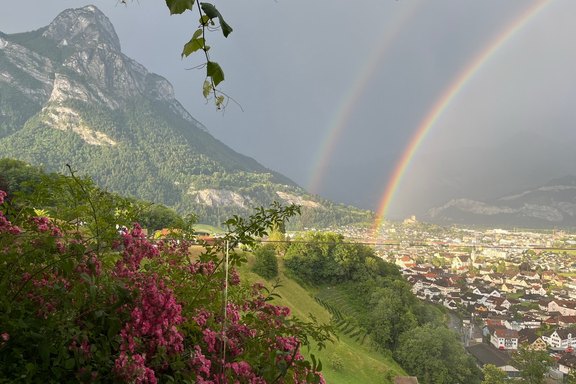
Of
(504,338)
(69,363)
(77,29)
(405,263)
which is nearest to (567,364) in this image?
(504,338)

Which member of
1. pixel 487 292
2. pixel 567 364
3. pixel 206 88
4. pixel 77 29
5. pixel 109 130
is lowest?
pixel 109 130

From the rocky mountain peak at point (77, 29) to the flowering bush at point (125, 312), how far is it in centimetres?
15023

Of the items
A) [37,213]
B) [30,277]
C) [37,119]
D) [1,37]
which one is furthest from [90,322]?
[1,37]

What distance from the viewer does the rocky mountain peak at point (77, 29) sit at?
132500 mm

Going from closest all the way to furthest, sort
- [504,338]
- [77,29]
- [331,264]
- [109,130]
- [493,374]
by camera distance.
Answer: [493,374] → [504,338] → [331,264] → [109,130] → [77,29]

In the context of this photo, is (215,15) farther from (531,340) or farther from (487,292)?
(487,292)

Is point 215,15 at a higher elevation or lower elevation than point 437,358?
higher

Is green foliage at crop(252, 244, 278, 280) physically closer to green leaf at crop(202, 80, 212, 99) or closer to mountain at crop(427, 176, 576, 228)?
green leaf at crop(202, 80, 212, 99)

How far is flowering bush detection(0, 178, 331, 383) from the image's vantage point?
1.01m

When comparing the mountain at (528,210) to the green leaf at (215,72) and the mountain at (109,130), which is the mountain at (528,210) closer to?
the mountain at (109,130)

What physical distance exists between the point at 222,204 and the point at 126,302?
96.5 meters

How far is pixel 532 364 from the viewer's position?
10148 millimetres

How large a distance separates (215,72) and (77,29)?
519 ft

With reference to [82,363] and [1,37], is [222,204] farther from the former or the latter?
[82,363]
